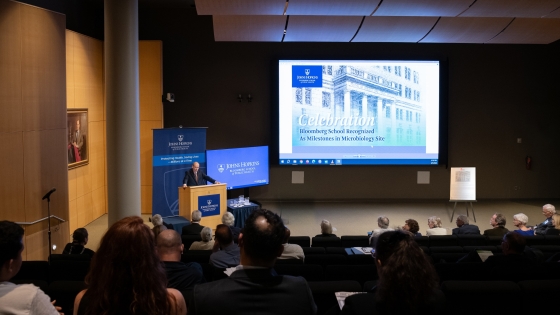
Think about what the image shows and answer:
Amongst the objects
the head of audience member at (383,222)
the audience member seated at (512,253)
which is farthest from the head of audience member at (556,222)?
the audience member seated at (512,253)

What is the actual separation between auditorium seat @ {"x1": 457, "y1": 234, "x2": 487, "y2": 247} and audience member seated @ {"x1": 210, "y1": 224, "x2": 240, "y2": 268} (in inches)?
135

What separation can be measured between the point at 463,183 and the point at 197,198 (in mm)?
5388

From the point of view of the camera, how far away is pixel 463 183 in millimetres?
11852

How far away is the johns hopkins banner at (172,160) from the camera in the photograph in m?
11.4

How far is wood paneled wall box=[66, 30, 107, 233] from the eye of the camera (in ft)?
35.7

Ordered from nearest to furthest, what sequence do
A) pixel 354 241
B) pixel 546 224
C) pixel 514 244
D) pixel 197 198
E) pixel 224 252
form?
pixel 514 244, pixel 224 252, pixel 354 241, pixel 546 224, pixel 197 198

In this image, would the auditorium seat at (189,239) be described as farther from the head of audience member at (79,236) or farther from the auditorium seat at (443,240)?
the auditorium seat at (443,240)

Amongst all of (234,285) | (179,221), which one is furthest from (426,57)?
(234,285)

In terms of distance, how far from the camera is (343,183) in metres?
14.0

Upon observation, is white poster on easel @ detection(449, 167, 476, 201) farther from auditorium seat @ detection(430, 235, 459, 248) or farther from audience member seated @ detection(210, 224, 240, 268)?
audience member seated @ detection(210, 224, 240, 268)

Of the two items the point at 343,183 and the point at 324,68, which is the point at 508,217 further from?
the point at 324,68

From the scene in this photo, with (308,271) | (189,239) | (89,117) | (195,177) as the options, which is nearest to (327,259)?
(308,271)

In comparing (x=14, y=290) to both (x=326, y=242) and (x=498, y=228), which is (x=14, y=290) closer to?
(x=326, y=242)

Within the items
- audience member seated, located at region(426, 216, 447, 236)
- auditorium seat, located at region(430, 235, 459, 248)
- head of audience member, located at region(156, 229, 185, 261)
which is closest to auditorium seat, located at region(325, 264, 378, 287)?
head of audience member, located at region(156, 229, 185, 261)
